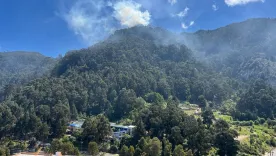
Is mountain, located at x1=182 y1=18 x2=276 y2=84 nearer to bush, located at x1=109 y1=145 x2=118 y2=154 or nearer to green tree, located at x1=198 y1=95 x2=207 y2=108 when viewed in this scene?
green tree, located at x1=198 y1=95 x2=207 y2=108

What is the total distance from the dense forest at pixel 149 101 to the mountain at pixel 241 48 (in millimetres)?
605

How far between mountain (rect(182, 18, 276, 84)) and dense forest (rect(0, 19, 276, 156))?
605 mm

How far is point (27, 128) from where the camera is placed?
50656mm

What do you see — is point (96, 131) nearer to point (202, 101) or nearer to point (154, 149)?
point (154, 149)

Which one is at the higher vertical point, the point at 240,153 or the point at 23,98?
the point at 23,98

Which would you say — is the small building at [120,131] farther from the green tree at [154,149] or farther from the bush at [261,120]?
the bush at [261,120]

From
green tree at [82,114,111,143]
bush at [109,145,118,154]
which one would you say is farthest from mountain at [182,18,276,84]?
bush at [109,145,118,154]

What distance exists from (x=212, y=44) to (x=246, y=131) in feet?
412

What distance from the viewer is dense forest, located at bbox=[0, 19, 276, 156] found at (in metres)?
42.4

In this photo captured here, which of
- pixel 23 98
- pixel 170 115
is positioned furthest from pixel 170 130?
pixel 23 98

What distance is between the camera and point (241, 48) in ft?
493

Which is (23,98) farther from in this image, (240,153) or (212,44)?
(212,44)

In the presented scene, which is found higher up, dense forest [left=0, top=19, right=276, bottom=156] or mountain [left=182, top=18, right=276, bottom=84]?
mountain [left=182, top=18, right=276, bottom=84]

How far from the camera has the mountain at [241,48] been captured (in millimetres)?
120188
